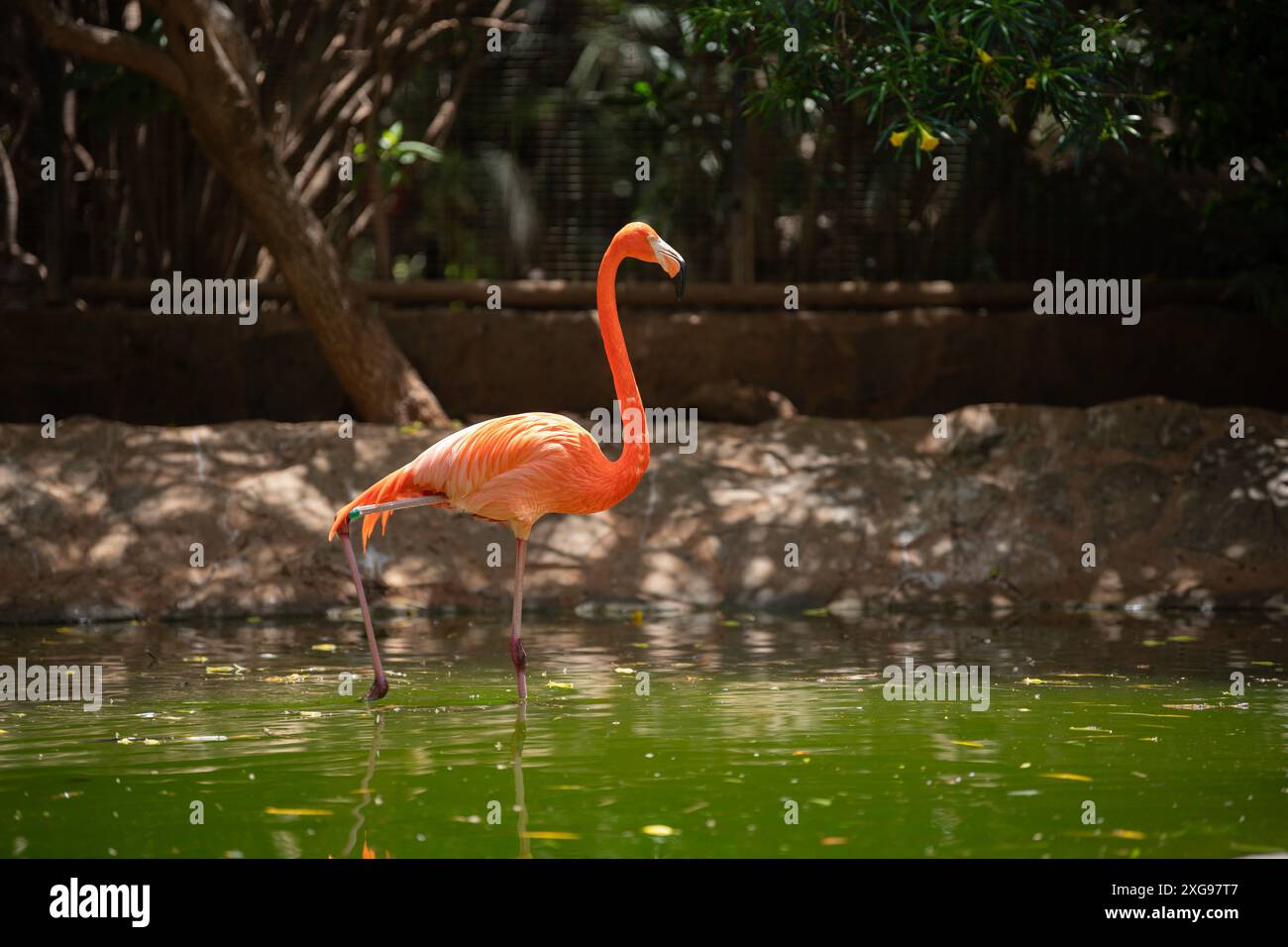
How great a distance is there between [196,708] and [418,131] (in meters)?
8.19

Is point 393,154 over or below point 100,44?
below

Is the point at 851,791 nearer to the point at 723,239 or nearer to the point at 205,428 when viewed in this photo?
the point at 205,428

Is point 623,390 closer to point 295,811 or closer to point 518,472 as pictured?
point 518,472

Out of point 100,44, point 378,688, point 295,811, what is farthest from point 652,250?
point 100,44

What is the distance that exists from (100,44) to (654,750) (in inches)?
246

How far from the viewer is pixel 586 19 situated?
12656mm

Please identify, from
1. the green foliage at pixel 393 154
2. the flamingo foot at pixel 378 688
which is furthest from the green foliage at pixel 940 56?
the flamingo foot at pixel 378 688

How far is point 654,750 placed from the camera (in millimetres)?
5109

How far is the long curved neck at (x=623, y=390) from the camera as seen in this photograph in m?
6.41

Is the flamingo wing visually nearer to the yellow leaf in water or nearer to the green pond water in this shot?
the green pond water

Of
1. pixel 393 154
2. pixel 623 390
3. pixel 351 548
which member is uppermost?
pixel 393 154

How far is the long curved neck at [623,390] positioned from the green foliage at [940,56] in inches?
76.2

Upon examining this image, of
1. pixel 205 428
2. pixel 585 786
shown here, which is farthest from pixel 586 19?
pixel 585 786

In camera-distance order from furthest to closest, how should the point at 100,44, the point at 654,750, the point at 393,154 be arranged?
the point at 393,154 → the point at 100,44 → the point at 654,750
